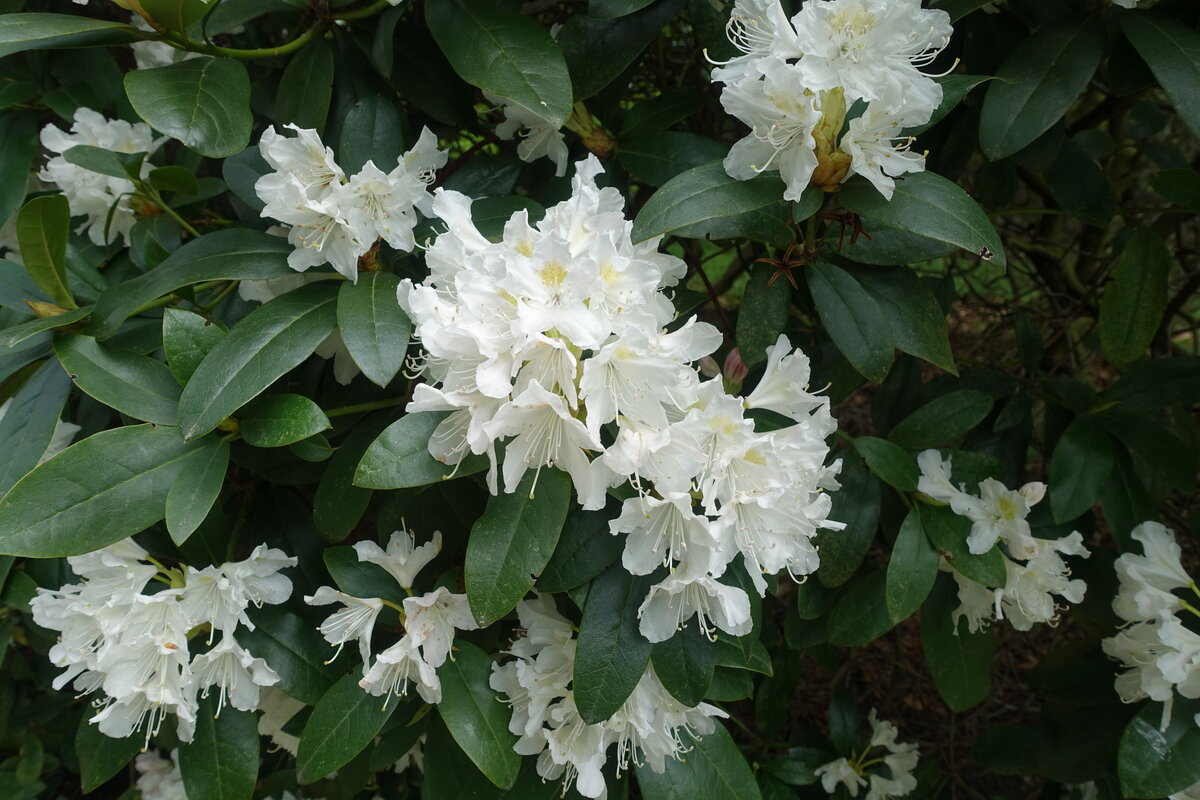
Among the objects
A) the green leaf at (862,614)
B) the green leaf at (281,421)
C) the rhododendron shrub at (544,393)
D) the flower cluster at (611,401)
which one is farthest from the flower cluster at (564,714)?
the green leaf at (281,421)

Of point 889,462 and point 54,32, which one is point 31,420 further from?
point 889,462

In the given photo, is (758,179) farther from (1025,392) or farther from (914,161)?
(1025,392)

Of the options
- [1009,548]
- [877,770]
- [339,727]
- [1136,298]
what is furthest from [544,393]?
[877,770]

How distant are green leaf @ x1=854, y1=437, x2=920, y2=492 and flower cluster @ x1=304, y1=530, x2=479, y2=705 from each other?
680 millimetres

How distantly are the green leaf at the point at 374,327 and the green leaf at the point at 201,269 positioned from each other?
0.48ft

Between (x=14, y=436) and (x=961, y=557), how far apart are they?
1.51 metres

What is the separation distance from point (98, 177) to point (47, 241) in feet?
1.16

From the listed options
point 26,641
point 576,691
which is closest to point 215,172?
point 26,641

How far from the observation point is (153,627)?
1175 mm

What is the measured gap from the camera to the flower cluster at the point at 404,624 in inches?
46.4

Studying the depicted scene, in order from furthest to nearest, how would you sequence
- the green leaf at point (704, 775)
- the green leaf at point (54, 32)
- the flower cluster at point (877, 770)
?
the flower cluster at point (877, 770)
the green leaf at point (704, 775)
the green leaf at point (54, 32)

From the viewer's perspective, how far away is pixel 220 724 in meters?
1.31

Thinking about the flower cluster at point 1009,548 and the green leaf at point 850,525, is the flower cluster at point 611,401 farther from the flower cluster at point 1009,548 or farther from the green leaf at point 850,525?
the flower cluster at point 1009,548

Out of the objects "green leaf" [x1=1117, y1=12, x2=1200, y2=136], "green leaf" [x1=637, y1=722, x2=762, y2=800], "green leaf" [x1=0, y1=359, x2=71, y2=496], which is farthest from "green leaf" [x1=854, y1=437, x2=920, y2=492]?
"green leaf" [x1=0, y1=359, x2=71, y2=496]
